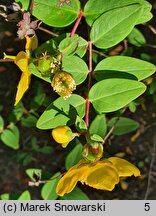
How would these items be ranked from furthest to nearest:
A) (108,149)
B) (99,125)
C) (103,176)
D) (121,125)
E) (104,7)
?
(108,149)
(121,125)
(99,125)
(104,7)
(103,176)

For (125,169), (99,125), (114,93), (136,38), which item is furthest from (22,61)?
(136,38)

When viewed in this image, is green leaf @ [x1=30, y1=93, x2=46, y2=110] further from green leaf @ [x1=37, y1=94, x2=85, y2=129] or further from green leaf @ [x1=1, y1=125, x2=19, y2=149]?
green leaf @ [x1=37, y1=94, x2=85, y2=129]

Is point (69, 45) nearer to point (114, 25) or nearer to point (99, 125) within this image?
point (114, 25)

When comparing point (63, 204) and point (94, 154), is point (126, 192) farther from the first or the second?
point (94, 154)

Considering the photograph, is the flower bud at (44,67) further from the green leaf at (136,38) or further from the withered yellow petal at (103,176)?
the green leaf at (136,38)

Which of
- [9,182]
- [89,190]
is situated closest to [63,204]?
[89,190]

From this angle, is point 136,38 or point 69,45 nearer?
point 69,45

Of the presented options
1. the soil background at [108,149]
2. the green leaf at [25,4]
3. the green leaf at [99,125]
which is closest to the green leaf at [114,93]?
the green leaf at [25,4]
